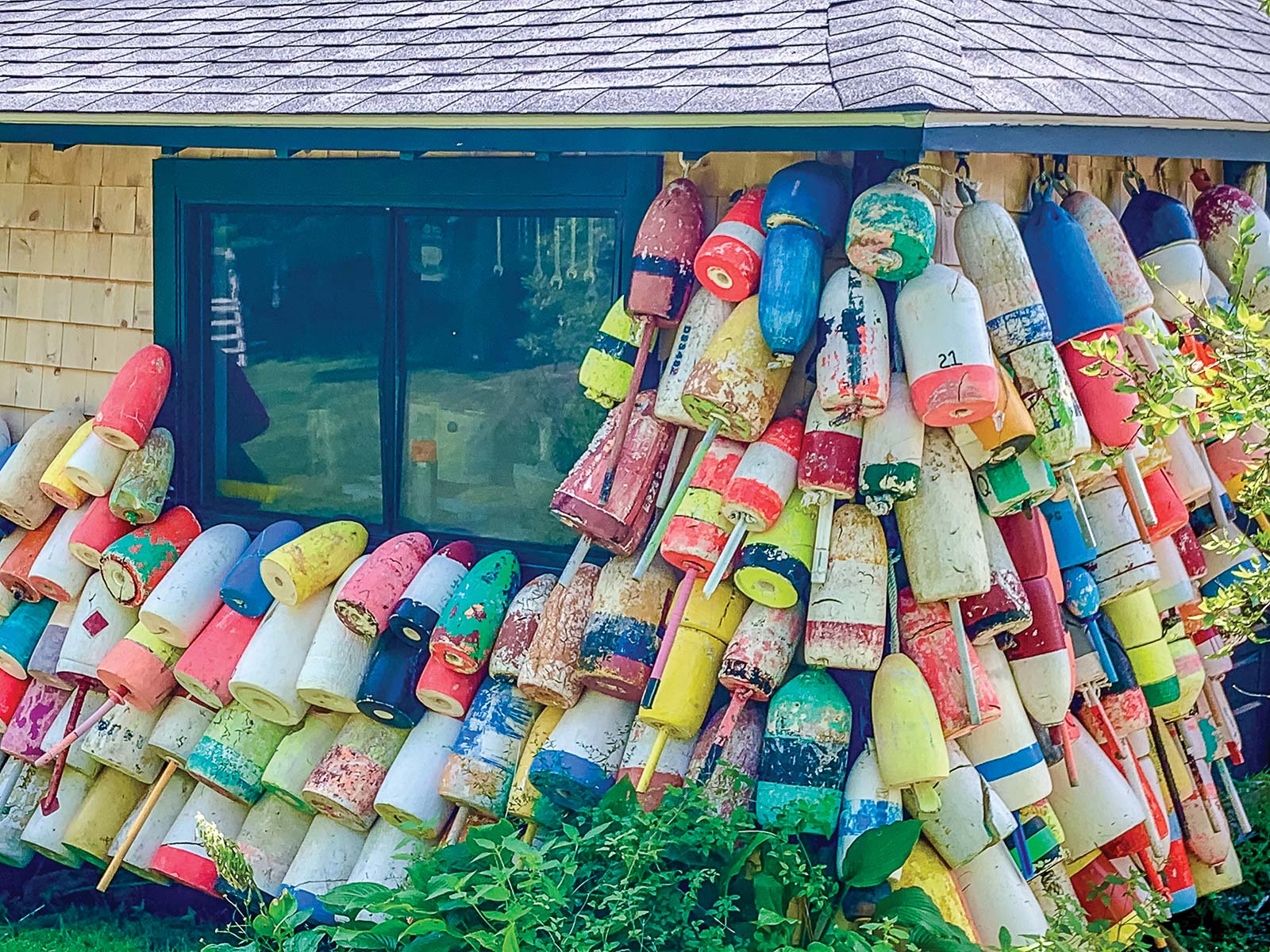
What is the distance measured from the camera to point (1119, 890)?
487 centimetres

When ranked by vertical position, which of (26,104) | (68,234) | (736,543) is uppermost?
(26,104)

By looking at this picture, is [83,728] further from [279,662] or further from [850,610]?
[850,610]

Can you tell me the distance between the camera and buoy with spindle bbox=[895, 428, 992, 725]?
168 inches

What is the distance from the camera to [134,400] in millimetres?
5430

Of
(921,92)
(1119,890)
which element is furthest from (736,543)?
(1119,890)

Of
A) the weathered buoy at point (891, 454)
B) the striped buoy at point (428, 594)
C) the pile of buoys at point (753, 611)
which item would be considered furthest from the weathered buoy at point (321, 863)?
the weathered buoy at point (891, 454)

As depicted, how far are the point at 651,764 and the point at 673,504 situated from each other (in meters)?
0.76

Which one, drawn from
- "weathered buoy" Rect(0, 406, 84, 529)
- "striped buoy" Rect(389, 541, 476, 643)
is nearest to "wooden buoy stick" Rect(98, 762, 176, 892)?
"striped buoy" Rect(389, 541, 476, 643)

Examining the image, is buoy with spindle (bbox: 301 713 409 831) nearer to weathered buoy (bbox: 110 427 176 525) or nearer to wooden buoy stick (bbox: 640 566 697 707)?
wooden buoy stick (bbox: 640 566 697 707)

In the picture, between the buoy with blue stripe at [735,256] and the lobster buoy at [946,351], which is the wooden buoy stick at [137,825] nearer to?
the buoy with blue stripe at [735,256]

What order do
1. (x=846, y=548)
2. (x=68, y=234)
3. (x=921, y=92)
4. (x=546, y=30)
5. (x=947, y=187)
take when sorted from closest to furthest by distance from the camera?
1. (x=921, y=92)
2. (x=846, y=548)
3. (x=947, y=187)
4. (x=546, y=30)
5. (x=68, y=234)

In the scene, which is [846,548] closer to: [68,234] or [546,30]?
[546,30]

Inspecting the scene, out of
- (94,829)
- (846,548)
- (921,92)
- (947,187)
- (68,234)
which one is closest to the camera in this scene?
(921,92)

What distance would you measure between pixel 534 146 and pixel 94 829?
9.32ft
